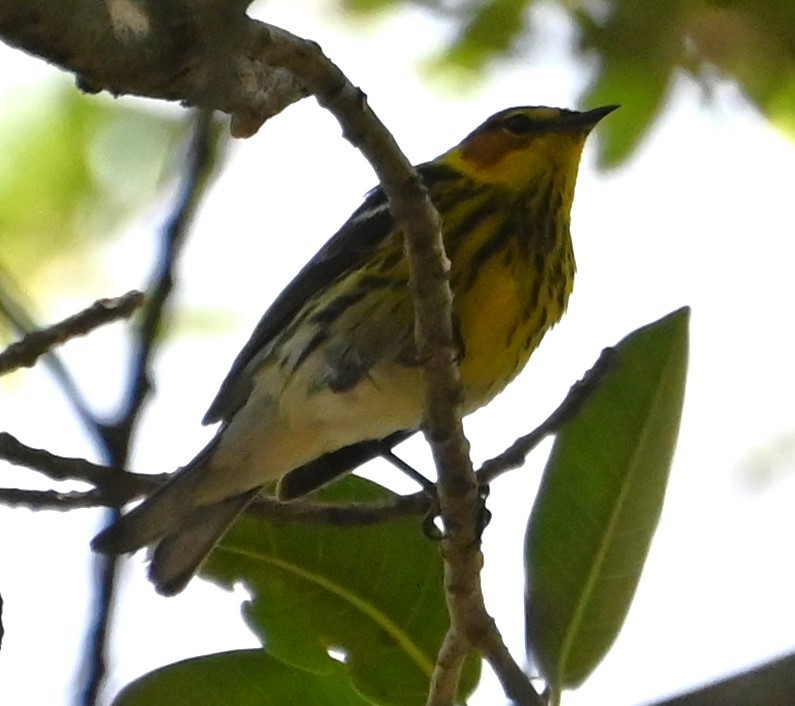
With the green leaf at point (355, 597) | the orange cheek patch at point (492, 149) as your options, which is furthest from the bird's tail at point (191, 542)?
the orange cheek patch at point (492, 149)

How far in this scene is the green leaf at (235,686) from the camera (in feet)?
8.05

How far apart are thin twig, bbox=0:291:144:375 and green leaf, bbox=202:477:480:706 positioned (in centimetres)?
73

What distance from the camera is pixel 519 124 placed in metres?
3.37

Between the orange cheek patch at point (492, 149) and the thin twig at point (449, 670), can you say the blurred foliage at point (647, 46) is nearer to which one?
the orange cheek patch at point (492, 149)

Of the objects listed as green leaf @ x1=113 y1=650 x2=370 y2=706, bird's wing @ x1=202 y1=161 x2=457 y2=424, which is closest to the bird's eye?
bird's wing @ x1=202 y1=161 x2=457 y2=424

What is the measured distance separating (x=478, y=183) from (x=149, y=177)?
784 millimetres

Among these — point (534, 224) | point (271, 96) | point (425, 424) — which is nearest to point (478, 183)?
point (534, 224)

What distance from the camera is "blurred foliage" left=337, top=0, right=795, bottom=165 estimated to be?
2.54m

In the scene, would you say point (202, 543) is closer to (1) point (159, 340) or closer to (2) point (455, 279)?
(2) point (455, 279)

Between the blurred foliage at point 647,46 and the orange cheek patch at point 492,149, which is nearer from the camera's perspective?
the blurred foliage at point 647,46

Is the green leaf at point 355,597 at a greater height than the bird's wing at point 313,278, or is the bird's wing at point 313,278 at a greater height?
the bird's wing at point 313,278

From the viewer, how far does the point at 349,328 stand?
3.02 m

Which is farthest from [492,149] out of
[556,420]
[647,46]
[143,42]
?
[143,42]

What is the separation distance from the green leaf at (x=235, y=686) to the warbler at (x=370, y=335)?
0.38 m
